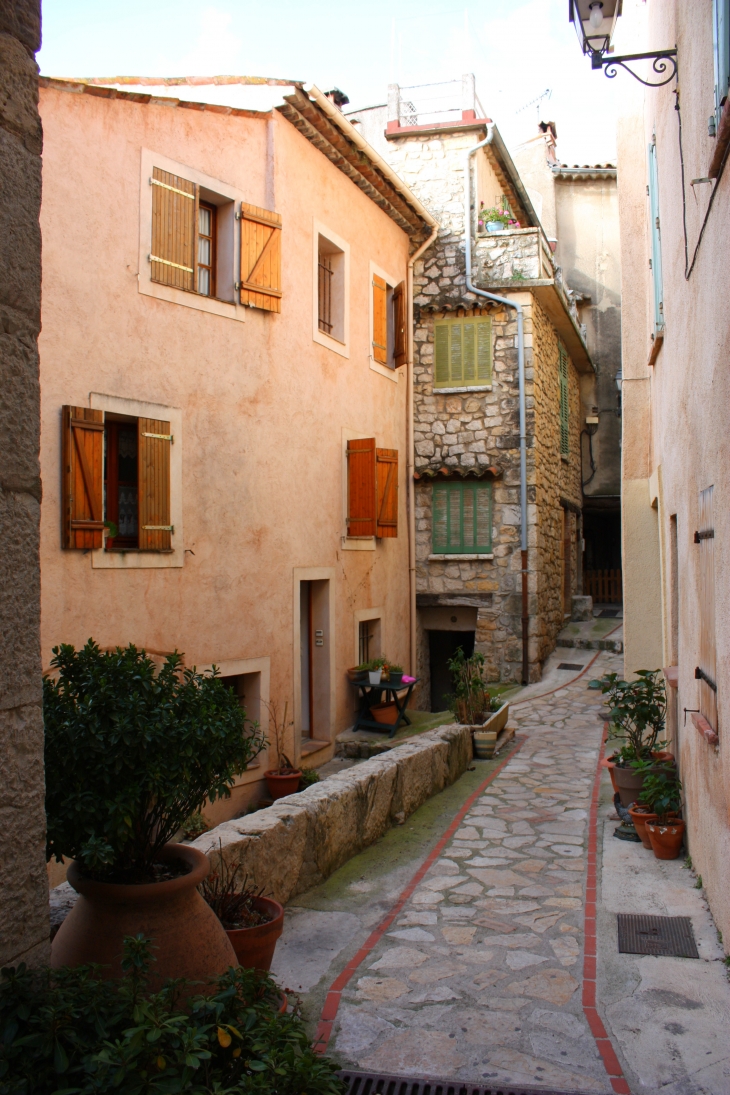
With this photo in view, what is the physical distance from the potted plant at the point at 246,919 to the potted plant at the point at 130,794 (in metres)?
0.41

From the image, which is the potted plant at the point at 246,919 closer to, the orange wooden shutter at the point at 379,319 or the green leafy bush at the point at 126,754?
the green leafy bush at the point at 126,754

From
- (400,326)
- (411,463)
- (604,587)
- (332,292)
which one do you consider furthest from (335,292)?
(604,587)

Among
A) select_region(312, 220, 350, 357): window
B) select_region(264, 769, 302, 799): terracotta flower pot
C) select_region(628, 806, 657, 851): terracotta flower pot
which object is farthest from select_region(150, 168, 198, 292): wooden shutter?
select_region(628, 806, 657, 851): terracotta flower pot

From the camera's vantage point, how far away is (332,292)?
38.1 ft

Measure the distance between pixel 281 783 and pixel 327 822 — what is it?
160 inches

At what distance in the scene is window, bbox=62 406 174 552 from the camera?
7266mm

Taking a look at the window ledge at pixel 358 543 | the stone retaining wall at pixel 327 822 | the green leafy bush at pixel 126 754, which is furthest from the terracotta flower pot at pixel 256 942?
the window ledge at pixel 358 543

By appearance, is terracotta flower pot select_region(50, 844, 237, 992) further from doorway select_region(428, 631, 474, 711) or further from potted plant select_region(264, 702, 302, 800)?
doorway select_region(428, 631, 474, 711)

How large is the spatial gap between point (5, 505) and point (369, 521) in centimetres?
920

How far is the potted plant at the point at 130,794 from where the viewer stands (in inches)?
109

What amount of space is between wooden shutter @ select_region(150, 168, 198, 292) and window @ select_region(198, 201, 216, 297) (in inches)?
17.1

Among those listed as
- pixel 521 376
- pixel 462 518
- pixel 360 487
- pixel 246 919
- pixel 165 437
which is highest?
pixel 521 376

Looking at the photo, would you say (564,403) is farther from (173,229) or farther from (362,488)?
(173,229)

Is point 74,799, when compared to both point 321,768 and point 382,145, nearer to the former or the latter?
point 321,768
